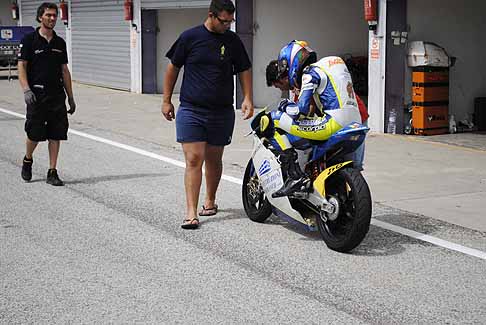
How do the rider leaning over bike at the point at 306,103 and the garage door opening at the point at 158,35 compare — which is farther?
the garage door opening at the point at 158,35

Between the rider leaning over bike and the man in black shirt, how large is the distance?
323 cm

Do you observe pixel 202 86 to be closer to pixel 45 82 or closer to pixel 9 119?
pixel 45 82

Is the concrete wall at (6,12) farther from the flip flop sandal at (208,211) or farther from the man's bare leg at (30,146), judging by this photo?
the flip flop sandal at (208,211)

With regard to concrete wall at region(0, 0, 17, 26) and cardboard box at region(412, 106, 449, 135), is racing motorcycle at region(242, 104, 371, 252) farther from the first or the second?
Result: concrete wall at region(0, 0, 17, 26)

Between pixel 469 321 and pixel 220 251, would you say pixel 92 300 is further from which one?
pixel 469 321

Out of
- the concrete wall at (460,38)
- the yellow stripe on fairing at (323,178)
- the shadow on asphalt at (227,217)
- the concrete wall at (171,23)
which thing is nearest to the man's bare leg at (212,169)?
the shadow on asphalt at (227,217)

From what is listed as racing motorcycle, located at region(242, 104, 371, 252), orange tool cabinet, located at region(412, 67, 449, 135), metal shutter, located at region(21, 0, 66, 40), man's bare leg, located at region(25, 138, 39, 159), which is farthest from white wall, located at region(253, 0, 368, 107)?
metal shutter, located at region(21, 0, 66, 40)

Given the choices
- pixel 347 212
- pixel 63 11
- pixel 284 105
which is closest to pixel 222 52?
pixel 284 105

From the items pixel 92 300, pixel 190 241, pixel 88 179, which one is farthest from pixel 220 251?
pixel 88 179

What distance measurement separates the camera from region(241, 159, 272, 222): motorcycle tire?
7.78 meters

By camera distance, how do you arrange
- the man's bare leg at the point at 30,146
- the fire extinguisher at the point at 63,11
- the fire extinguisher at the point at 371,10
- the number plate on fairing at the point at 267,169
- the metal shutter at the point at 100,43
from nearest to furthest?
the number plate on fairing at the point at 267,169 → the man's bare leg at the point at 30,146 → the fire extinguisher at the point at 371,10 → the metal shutter at the point at 100,43 → the fire extinguisher at the point at 63,11

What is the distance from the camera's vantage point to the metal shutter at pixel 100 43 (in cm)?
2314

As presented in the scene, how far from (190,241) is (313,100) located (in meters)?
1.52

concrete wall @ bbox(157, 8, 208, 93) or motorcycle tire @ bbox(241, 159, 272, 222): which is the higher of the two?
concrete wall @ bbox(157, 8, 208, 93)
